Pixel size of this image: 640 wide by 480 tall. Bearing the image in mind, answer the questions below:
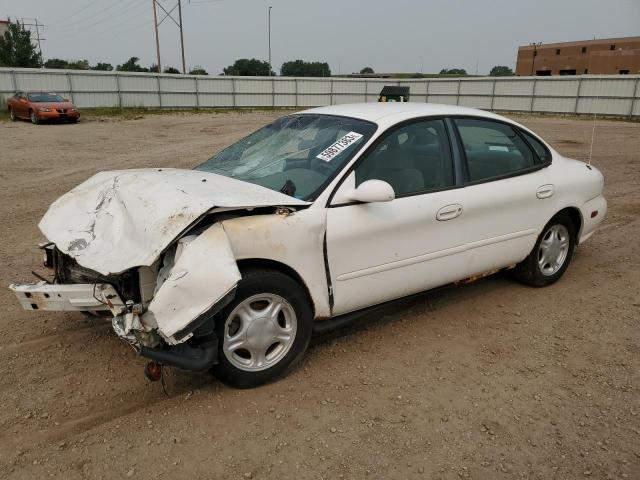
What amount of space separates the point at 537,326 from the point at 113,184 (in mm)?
3286

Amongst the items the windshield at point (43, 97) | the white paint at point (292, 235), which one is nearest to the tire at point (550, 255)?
A: the white paint at point (292, 235)

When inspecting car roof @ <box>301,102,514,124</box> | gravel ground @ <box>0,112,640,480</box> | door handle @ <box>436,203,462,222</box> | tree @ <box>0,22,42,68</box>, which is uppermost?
tree @ <box>0,22,42,68</box>

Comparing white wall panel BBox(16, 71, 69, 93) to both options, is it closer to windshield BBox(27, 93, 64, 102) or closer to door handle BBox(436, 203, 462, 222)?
windshield BBox(27, 93, 64, 102)

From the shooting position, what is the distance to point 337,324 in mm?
3369

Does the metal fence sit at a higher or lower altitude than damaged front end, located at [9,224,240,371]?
higher

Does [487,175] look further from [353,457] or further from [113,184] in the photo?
[113,184]

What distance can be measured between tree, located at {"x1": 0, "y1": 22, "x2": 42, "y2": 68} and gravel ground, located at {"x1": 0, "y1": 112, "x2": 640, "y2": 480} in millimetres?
60137

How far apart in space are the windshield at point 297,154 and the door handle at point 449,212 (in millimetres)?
746

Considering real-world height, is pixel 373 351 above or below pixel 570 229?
below

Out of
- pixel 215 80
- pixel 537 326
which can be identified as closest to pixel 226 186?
pixel 537 326

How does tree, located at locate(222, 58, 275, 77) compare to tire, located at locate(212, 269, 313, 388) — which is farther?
tree, located at locate(222, 58, 275, 77)

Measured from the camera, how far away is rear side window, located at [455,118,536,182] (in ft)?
13.2

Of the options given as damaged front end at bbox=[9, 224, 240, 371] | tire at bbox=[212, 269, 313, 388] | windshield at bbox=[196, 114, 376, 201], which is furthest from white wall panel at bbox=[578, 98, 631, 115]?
damaged front end at bbox=[9, 224, 240, 371]

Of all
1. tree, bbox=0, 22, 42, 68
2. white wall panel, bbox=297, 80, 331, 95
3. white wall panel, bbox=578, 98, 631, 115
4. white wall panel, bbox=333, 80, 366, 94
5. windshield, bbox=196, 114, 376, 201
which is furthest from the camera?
tree, bbox=0, 22, 42, 68
